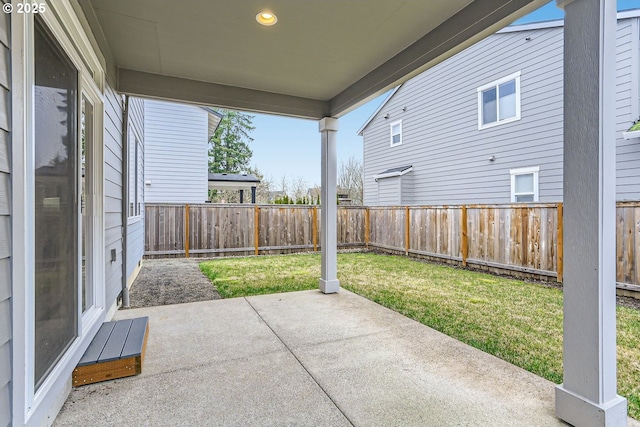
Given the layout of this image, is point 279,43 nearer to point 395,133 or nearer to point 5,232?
point 5,232

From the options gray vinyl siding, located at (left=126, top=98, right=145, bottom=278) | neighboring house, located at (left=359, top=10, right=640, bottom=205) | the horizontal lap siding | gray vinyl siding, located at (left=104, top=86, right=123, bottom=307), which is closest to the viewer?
gray vinyl siding, located at (left=104, top=86, right=123, bottom=307)

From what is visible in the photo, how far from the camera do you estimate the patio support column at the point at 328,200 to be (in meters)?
4.74

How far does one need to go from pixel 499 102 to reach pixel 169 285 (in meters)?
8.45

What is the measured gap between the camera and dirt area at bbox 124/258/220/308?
14.9 ft

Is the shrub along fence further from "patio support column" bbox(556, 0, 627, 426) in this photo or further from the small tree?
the small tree

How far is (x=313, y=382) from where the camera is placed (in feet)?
7.68

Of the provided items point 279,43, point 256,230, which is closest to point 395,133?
point 256,230

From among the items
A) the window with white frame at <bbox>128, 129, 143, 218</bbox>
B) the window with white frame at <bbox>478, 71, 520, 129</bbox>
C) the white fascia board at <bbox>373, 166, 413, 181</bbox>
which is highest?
the window with white frame at <bbox>478, 71, 520, 129</bbox>

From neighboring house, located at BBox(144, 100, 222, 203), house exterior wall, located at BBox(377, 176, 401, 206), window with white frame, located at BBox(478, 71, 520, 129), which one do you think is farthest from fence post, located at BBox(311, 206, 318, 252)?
window with white frame, located at BBox(478, 71, 520, 129)

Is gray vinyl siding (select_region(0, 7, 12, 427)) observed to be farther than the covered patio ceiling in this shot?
No

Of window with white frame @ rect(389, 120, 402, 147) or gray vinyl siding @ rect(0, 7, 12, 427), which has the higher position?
window with white frame @ rect(389, 120, 402, 147)

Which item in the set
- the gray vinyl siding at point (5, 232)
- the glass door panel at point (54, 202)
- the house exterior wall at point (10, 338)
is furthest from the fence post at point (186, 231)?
the gray vinyl siding at point (5, 232)

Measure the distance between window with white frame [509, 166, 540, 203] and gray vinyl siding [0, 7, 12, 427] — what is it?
28.3 feet

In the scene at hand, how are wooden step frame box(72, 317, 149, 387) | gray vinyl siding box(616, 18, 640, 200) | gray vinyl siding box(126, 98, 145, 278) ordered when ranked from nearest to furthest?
wooden step frame box(72, 317, 149, 387) → gray vinyl siding box(126, 98, 145, 278) → gray vinyl siding box(616, 18, 640, 200)
